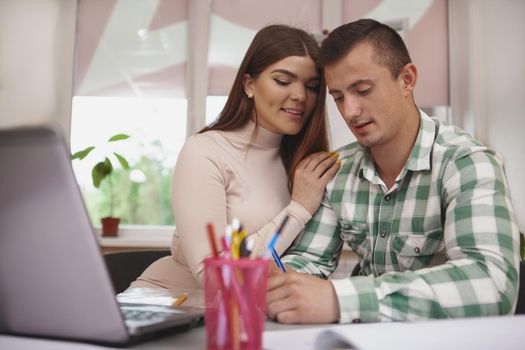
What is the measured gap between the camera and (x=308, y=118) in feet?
5.63

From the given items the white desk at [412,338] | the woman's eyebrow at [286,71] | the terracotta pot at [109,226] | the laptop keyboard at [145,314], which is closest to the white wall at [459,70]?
the terracotta pot at [109,226]

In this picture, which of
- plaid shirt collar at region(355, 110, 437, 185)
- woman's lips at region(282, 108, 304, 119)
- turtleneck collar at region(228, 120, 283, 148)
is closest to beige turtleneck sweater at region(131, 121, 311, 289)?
turtleneck collar at region(228, 120, 283, 148)

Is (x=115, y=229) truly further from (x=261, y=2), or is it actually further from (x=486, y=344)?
(x=486, y=344)

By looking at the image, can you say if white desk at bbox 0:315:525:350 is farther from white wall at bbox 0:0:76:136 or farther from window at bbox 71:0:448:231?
white wall at bbox 0:0:76:136

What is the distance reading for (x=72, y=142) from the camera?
394 centimetres

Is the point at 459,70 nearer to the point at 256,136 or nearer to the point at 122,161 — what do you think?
the point at 122,161

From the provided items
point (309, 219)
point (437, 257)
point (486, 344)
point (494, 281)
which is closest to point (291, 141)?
point (309, 219)

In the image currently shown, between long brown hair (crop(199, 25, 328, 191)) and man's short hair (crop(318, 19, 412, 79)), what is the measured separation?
25cm

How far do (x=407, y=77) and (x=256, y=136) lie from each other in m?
0.52

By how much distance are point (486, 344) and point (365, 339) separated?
0.14 m

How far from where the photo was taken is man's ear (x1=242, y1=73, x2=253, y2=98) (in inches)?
69.2

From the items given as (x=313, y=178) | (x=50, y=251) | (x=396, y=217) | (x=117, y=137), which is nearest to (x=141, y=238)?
(x=117, y=137)

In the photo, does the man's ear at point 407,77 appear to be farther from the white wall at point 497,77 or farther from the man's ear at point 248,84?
the white wall at point 497,77

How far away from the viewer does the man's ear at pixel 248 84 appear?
1758 mm
